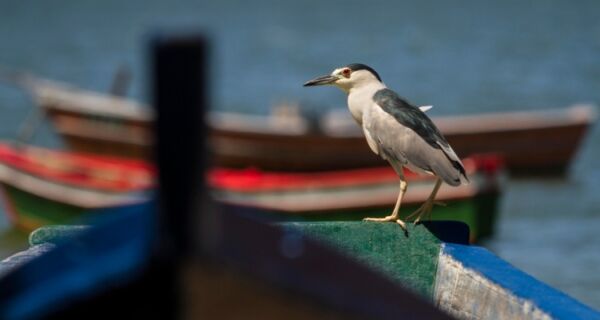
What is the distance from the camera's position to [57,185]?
53.6ft

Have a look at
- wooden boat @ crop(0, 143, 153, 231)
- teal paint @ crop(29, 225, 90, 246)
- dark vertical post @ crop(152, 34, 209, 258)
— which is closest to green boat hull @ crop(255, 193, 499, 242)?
wooden boat @ crop(0, 143, 153, 231)

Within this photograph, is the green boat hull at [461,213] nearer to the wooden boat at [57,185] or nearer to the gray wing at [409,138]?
the wooden boat at [57,185]

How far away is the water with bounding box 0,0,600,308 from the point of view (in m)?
18.4

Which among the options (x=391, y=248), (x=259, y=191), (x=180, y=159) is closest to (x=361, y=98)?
(x=391, y=248)

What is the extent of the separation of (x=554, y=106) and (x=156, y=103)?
28.3 metres

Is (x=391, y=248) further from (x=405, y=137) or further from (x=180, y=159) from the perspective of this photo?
(x=180, y=159)

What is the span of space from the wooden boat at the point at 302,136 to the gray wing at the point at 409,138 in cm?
1142

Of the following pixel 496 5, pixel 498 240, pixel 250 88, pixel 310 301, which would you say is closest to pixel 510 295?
pixel 310 301

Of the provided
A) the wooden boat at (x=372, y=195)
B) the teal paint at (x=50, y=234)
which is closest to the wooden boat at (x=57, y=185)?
the wooden boat at (x=372, y=195)

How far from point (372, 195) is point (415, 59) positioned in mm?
28968

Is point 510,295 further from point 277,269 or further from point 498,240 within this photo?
point 498,240

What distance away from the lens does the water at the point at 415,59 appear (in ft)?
60.5

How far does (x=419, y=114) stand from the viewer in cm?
635

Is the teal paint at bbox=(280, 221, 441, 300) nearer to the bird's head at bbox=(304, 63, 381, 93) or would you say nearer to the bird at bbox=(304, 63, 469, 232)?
the bird at bbox=(304, 63, 469, 232)
